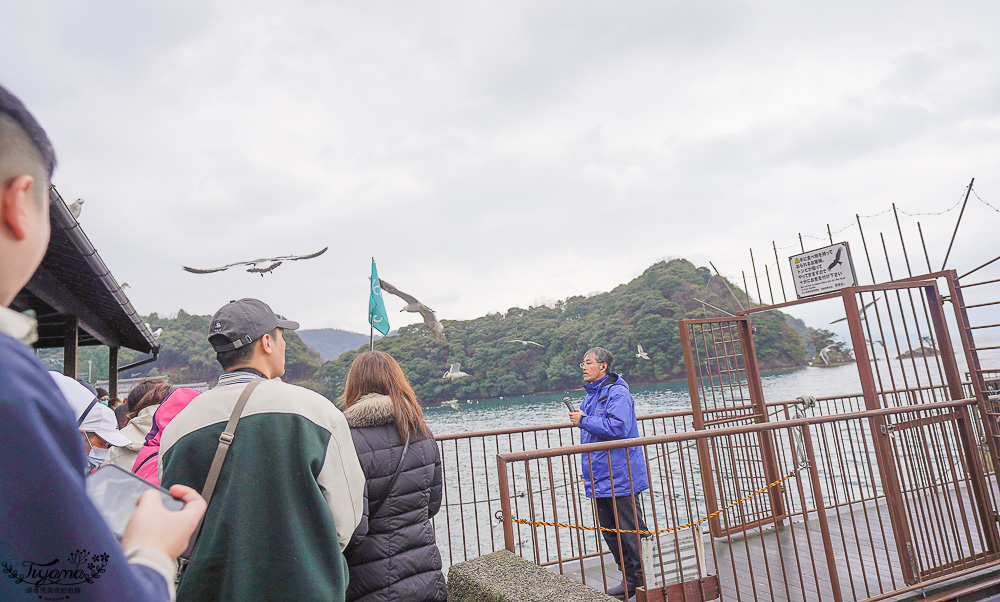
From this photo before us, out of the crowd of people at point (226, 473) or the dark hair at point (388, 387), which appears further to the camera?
the dark hair at point (388, 387)

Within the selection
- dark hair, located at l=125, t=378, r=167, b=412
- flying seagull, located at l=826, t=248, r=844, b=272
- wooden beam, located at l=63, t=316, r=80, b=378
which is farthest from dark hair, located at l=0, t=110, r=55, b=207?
wooden beam, located at l=63, t=316, r=80, b=378

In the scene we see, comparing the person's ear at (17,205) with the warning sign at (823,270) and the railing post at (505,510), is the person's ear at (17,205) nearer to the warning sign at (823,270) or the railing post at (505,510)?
the railing post at (505,510)

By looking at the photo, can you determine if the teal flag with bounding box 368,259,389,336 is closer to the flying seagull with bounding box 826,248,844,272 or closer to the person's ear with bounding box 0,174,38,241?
the person's ear with bounding box 0,174,38,241

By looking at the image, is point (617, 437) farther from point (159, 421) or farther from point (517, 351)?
point (517, 351)

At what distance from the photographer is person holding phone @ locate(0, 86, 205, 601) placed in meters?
0.53

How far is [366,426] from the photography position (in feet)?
7.14

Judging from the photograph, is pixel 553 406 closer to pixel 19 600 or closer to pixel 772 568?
pixel 772 568

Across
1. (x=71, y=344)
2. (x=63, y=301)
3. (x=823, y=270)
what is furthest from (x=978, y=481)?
(x=71, y=344)

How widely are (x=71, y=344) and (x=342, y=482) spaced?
648cm

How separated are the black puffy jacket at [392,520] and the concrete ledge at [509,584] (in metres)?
0.20

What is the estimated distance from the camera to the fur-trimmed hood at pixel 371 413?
2176 mm

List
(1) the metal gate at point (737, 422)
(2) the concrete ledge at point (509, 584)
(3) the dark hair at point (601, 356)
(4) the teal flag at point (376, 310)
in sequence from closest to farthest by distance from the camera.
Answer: (2) the concrete ledge at point (509, 584) < (3) the dark hair at point (601, 356) < (4) the teal flag at point (376, 310) < (1) the metal gate at point (737, 422)

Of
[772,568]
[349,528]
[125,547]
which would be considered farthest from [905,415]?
[125,547]

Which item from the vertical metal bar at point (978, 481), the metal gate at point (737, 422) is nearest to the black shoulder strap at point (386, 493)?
the metal gate at point (737, 422)
